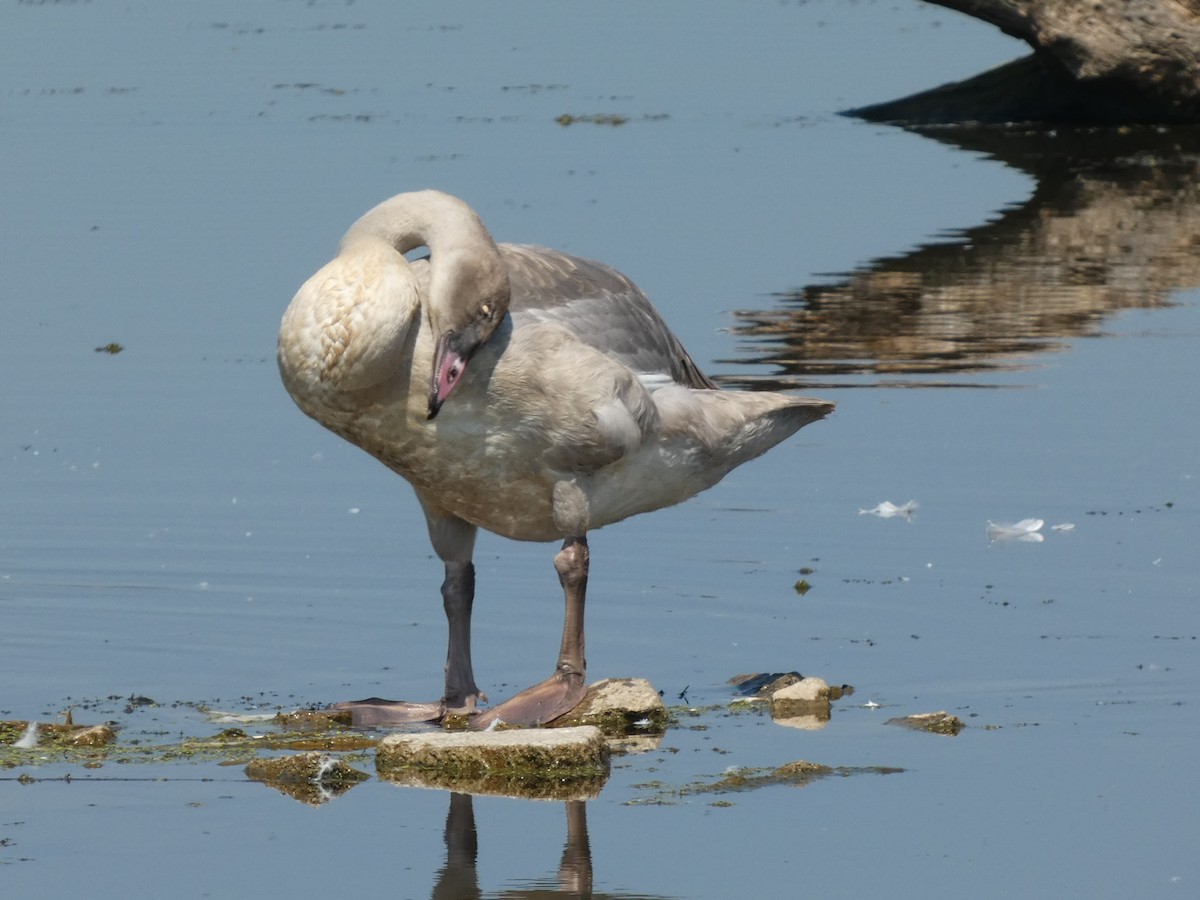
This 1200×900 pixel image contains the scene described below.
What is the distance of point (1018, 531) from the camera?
34.3 feet

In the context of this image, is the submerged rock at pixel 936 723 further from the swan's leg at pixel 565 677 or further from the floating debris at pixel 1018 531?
the floating debris at pixel 1018 531

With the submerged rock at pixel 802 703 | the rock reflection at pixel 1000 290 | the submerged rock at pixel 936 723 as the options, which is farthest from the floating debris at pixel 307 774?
the rock reflection at pixel 1000 290

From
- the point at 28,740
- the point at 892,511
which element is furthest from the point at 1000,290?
the point at 28,740

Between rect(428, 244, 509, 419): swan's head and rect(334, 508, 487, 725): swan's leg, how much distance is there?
0.96m

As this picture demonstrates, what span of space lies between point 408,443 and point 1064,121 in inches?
751

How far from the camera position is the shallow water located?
21.7ft

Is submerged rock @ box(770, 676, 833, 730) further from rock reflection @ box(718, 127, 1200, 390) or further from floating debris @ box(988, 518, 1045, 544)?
rock reflection @ box(718, 127, 1200, 390)

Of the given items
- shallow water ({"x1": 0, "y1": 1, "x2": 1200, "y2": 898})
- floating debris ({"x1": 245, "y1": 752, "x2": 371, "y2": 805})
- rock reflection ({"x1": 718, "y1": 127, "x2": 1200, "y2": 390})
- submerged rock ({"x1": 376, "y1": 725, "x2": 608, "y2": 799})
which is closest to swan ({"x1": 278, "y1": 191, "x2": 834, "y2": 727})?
shallow water ({"x1": 0, "y1": 1, "x2": 1200, "y2": 898})

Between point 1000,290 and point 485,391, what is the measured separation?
30.0ft

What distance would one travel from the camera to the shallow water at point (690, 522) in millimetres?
6613

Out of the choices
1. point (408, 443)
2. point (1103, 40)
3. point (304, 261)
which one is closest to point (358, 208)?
point (304, 261)

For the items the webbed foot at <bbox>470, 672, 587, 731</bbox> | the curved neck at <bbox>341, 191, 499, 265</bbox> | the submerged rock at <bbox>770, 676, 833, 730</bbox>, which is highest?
the curved neck at <bbox>341, 191, 499, 265</bbox>

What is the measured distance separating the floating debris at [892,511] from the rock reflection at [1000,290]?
247cm

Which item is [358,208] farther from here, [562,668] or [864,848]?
[864,848]
